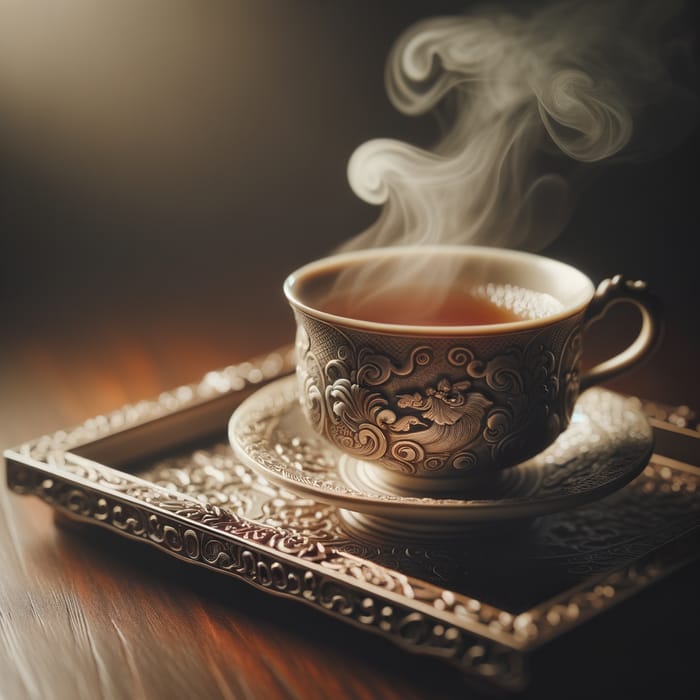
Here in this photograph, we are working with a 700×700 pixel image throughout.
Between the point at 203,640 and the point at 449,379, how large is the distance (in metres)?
0.25

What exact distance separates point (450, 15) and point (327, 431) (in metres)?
0.98

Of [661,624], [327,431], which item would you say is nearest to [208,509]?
[327,431]

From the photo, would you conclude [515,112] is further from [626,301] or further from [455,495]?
[455,495]

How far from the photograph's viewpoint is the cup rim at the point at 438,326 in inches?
27.1

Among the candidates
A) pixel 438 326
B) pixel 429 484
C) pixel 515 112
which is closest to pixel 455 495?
pixel 429 484

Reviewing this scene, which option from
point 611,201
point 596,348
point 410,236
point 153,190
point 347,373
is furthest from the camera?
point 153,190

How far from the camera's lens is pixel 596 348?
4.05ft

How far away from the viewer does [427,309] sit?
2.93 feet

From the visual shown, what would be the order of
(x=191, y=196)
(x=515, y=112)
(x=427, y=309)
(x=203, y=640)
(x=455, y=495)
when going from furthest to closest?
(x=191, y=196)
(x=515, y=112)
(x=427, y=309)
(x=455, y=495)
(x=203, y=640)

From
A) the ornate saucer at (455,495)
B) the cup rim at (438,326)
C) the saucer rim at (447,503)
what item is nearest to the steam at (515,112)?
the cup rim at (438,326)

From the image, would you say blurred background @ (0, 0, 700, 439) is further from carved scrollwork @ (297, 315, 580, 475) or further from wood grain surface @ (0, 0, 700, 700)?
carved scrollwork @ (297, 315, 580, 475)

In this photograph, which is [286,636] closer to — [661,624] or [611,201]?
[661,624]

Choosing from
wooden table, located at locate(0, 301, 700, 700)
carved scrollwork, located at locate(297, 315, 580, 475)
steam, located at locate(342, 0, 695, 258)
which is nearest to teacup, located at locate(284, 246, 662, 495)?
carved scrollwork, located at locate(297, 315, 580, 475)

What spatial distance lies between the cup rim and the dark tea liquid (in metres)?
0.03
